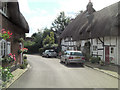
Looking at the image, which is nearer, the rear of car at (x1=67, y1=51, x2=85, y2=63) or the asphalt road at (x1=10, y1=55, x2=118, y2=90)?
the asphalt road at (x1=10, y1=55, x2=118, y2=90)

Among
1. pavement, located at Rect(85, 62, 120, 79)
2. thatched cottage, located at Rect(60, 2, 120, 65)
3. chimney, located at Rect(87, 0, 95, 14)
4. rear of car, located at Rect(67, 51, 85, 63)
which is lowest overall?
pavement, located at Rect(85, 62, 120, 79)

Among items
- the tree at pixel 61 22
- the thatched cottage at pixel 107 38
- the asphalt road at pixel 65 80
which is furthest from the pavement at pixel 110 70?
the tree at pixel 61 22

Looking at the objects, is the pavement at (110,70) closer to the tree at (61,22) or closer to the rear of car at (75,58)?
the rear of car at (75,58)

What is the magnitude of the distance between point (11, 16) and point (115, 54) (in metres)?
10.1

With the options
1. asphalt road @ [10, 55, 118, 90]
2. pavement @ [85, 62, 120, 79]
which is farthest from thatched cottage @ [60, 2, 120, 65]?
asphalt road @ [10, 55, 118, 90]

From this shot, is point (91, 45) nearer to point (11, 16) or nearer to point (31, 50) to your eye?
point (11, 16)

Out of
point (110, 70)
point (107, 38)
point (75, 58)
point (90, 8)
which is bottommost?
point (110, 70)

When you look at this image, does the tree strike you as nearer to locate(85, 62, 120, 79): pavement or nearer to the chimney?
the chimney

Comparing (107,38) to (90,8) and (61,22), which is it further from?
(61,22)

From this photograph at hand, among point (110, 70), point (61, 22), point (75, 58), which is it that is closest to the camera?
point (110, 70)

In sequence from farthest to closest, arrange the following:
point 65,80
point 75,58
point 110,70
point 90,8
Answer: point 90,8
point 75,58
point 110,70
point 65,80

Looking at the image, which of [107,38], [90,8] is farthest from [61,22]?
[107,38]

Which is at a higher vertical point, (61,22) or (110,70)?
(61,22)

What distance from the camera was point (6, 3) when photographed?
896cm
